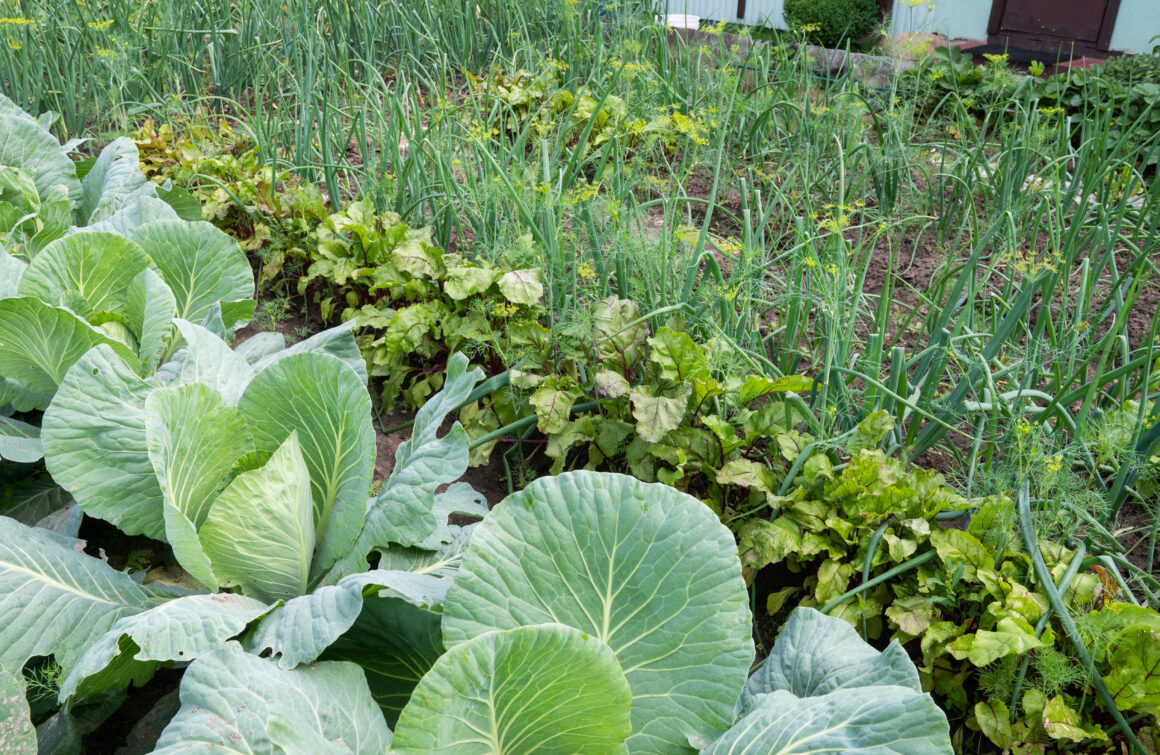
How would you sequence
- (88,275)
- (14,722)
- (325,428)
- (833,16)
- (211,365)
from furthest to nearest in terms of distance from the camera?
(833,16)
(88,275)
(211,365)
(325,428)
(14,722)

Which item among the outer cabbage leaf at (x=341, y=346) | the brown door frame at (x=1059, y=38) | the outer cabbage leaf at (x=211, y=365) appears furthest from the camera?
the brown door frame at (x=1059, y=38)

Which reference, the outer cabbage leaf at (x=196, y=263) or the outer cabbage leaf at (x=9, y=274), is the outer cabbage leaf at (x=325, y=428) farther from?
the outer cabbage leaf at (x=9, y=274)

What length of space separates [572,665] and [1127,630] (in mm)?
1038

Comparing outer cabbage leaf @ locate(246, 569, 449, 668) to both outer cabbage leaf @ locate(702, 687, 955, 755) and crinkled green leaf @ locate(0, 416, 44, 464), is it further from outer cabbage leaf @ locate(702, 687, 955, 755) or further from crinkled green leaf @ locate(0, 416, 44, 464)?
crinkled green leaf @ locate(0, 416, 44, 464)

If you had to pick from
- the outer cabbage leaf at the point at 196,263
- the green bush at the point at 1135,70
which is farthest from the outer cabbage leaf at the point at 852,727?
the green bush at the point at 1135,70

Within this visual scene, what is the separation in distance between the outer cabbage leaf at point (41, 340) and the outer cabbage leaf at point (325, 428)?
1.32 feet

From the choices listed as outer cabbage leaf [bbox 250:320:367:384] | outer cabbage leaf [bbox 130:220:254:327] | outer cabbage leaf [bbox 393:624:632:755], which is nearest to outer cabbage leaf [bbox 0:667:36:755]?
outer cabbage leaf [bbox 393:624:632:755]

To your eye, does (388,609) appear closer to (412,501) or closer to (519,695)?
(412,501)

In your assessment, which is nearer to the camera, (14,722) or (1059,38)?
(14,722)

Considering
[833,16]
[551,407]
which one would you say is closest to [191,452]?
[551,407]

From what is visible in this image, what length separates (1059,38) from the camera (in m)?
6.48

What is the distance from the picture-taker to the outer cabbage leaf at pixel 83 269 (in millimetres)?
1744

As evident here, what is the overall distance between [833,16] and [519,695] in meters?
7.74

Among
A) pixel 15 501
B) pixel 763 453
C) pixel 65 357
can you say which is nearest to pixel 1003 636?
pixel 763 453
